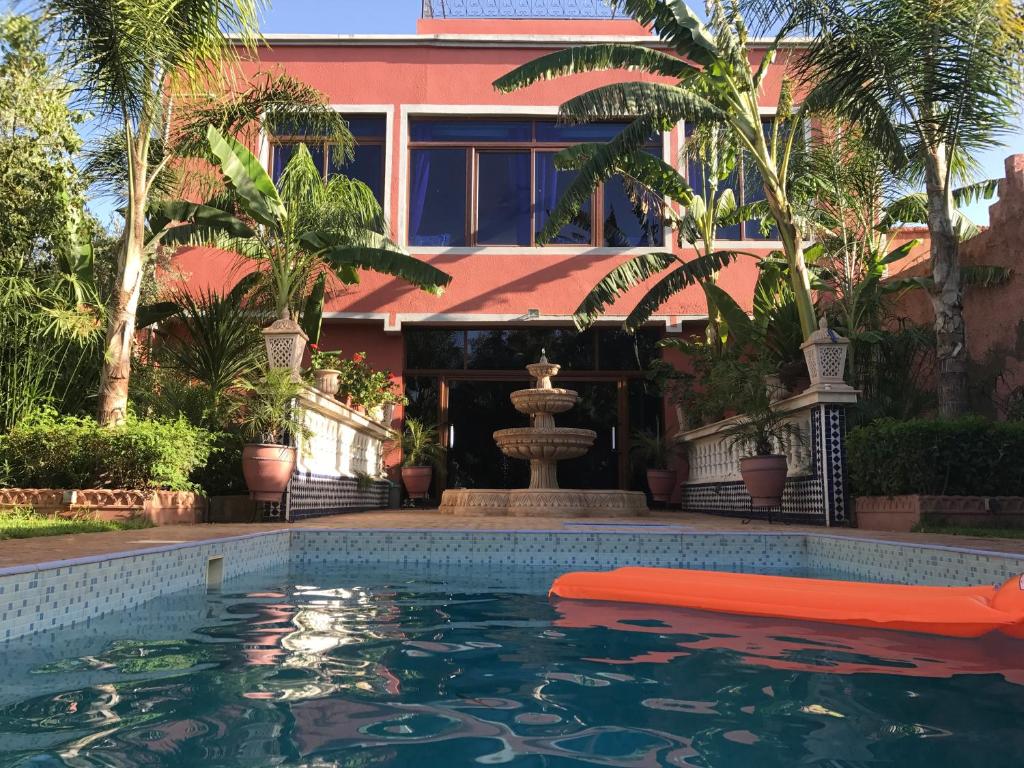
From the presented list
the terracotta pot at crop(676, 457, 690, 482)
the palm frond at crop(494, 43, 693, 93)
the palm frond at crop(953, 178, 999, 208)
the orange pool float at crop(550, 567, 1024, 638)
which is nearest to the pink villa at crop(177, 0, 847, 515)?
the terracotta pot at crop(676, 457, 690, 482)

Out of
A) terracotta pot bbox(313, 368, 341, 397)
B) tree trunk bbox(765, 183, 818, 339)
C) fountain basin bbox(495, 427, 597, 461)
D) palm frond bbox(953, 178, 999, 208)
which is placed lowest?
fountain basin bbox(495, 427, 597, 461)

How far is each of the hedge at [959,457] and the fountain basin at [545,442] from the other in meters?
4.56

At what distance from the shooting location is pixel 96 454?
7262 mm

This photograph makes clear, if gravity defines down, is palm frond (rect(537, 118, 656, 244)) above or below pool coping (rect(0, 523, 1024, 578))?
above

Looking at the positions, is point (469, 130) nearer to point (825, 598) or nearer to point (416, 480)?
point (416, 480)

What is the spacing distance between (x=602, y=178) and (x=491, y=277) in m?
4.64

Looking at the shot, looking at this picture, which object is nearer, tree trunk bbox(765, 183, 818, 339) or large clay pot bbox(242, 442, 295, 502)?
large clay pot bbox(242, 442, 295, 502)

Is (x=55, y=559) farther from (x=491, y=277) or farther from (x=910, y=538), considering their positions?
(x=491, y=277)

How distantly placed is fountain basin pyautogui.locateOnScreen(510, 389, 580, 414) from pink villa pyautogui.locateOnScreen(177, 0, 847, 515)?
2.71 m

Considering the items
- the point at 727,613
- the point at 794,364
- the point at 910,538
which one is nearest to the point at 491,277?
the point at 794,364

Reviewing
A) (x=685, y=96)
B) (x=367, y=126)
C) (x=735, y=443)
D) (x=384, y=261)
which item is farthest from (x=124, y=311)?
(x=367, y=126)

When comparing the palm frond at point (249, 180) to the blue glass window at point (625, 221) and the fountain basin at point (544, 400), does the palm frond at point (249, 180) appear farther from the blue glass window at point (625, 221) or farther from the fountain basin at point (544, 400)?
the blue glass window at point (625, 221)

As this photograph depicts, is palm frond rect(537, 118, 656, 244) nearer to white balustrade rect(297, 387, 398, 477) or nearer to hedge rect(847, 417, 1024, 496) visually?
white balustrade rect(297, 387, 398, 477)

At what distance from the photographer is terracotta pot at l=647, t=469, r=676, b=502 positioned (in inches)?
511
